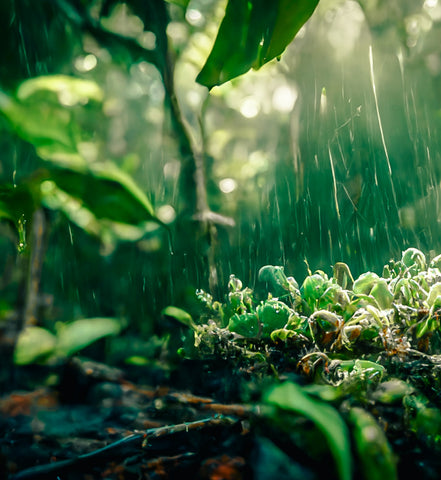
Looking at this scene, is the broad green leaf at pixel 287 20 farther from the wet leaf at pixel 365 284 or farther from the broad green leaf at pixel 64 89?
the broad green leaf at pixel 64 89

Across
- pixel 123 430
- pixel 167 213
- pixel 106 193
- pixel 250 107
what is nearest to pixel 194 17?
pixel 250 107

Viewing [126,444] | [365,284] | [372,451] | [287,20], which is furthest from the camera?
[365,284]

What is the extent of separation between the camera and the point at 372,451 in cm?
31

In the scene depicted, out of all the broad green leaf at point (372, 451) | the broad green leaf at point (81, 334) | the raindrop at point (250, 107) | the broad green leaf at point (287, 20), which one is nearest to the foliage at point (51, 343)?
the broad green leaf at point (81, 334)

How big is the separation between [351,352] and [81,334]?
456 millimetres

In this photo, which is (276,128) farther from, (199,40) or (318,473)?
(318,473)

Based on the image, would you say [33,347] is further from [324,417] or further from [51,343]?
[324,417]

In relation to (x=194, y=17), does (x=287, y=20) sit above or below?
below

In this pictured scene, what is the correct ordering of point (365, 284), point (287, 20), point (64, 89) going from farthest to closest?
point (64, 89)
point (365, 284)
point (287, 20)

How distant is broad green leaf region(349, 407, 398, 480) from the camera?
30cm

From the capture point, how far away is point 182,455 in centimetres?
39

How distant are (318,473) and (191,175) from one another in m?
0.73

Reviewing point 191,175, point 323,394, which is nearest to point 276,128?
point 191,175

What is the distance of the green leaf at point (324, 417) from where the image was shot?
29 centimetres
